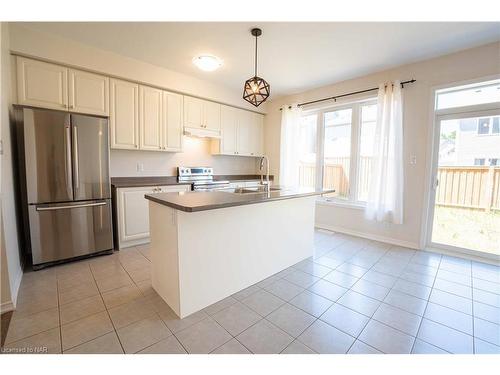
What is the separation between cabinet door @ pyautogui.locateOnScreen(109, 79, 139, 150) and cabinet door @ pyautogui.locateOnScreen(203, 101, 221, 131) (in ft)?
3.88

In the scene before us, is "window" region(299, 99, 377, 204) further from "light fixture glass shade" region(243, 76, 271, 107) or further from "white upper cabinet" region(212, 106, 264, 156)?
"light fixture glass shade" region(243, 76, 271, 107)

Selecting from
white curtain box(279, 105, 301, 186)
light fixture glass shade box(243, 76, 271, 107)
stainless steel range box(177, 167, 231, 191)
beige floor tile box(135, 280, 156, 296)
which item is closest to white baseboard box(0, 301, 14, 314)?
beige floor tile box(135, 280, 156, 296)

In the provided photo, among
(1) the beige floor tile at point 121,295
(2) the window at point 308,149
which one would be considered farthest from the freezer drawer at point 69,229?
(2) the window at point 308,149

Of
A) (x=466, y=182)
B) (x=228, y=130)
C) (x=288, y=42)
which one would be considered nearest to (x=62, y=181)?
(x=228, y=130)

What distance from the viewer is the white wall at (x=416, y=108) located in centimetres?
281

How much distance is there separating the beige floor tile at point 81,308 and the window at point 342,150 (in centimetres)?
385

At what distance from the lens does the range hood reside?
12.8ft

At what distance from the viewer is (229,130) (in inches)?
180

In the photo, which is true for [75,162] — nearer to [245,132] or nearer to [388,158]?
[245,132]

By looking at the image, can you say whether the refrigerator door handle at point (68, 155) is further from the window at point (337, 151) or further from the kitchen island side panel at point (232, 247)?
the window at point (337, 151)
